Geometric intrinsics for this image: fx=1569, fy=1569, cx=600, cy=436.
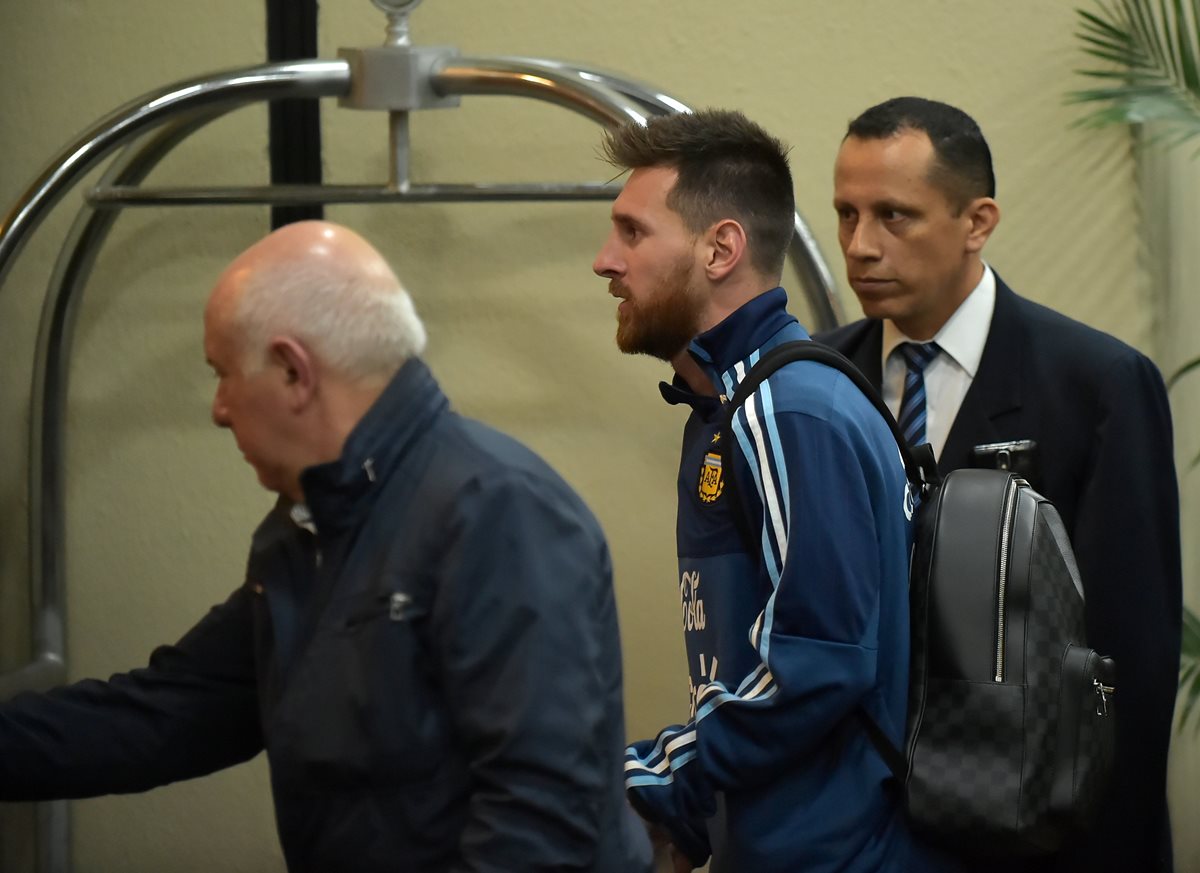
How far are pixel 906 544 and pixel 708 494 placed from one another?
0.20 metres

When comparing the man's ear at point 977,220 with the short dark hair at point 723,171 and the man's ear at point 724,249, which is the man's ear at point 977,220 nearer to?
the short dark hair at point 723,171

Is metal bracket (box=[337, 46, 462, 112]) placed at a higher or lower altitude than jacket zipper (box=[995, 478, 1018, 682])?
higher

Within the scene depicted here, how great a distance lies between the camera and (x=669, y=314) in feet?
5.46

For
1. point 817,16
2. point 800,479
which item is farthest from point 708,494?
point 817,16

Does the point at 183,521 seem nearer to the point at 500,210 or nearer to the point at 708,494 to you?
the point at 500,210

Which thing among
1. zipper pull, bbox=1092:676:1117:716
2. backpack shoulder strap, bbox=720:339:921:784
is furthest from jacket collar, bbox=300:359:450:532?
zipper pull, bbox=1092:676:1117:716

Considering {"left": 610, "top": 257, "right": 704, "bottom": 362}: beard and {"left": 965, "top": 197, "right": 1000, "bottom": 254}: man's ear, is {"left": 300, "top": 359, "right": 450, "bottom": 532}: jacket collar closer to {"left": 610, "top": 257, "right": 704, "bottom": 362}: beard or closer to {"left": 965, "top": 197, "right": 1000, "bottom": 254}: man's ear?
{"left": 610, "top": 257, "right": 704, "bottom": 362}: beard

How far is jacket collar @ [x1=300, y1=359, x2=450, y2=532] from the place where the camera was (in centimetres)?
120

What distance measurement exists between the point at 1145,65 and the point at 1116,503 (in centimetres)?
104

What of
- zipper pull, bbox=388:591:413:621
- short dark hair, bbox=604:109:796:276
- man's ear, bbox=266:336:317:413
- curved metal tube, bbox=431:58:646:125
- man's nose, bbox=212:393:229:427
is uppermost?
curved metal tube, bbox=431:58:646:125

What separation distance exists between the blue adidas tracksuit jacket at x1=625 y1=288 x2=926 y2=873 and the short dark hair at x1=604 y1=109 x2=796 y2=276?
0.20 metres

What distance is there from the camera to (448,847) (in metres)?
1.17

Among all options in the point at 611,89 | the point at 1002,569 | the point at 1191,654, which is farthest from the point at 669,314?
the point at 1191,654

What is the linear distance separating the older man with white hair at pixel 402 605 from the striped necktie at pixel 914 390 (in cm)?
89
